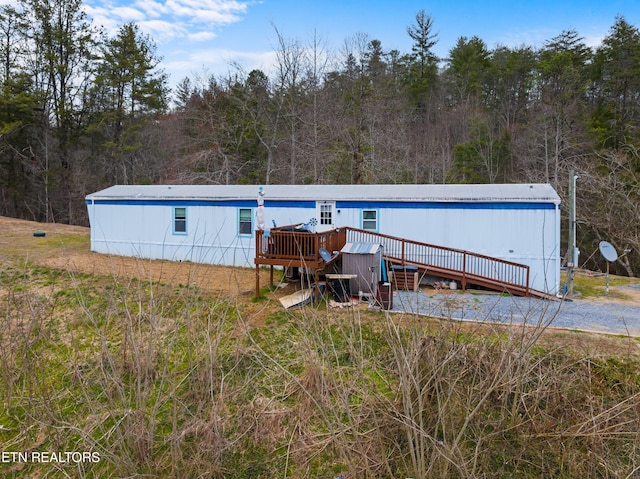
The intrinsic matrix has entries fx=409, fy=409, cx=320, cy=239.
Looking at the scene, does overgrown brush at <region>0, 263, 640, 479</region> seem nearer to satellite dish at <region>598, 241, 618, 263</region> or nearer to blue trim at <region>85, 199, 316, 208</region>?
satellite dish at <region>598, 241, 618, 263</region>

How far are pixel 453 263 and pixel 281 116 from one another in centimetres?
1506

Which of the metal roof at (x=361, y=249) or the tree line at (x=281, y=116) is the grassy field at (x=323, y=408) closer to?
the metal roof at (x=361, y=249)

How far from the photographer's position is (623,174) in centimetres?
1680

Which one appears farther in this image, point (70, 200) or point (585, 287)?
point (70, 200)

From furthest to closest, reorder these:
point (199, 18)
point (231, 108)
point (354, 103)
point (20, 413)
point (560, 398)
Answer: point (231, 108) < point (354, 103) < point (199, 18) < point (20, 413) < point (560, 398)

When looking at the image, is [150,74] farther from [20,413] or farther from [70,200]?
[20,413]

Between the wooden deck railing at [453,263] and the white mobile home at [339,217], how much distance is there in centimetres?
32

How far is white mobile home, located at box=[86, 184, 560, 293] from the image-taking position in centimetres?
1055

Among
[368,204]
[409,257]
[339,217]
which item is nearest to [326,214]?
[339,217]

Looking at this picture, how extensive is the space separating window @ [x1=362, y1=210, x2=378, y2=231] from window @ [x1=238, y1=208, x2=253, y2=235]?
3359 mm

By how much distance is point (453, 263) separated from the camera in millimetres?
10938

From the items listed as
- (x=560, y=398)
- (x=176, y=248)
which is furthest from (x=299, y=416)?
(x=176, y=248)

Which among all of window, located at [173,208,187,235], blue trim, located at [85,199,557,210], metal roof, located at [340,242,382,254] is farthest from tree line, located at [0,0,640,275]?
metal roof, located at [340,242,382,254]

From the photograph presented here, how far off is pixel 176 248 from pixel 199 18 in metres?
9.92
